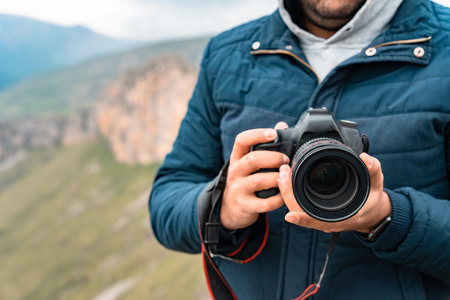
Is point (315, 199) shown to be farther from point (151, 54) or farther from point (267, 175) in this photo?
point (151, 54)

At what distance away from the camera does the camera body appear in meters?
1.14

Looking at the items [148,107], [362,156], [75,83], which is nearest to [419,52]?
[362,156]

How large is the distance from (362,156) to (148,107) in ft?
205

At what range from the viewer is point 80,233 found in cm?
5588

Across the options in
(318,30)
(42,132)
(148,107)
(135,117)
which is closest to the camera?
(318,30)

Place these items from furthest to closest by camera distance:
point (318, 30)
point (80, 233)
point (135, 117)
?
point (135, 117)
point (80, 233)
point (318, 30)

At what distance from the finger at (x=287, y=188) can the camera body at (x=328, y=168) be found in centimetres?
3

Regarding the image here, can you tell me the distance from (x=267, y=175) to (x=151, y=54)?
132 meters

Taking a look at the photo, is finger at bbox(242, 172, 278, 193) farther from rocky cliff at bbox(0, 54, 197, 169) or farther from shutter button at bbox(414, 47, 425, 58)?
rocky cliff at bbox(0, 54, 197, 169)

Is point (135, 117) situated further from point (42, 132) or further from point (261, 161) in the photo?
point (261, 161)

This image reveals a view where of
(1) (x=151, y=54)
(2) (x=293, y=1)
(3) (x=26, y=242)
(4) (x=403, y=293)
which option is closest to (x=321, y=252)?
(4) (x=403, y=293)

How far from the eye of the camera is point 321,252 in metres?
1.44

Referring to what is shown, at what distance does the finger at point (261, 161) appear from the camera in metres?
1.31

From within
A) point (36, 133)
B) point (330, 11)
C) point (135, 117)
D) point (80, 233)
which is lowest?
point (80, 233)
